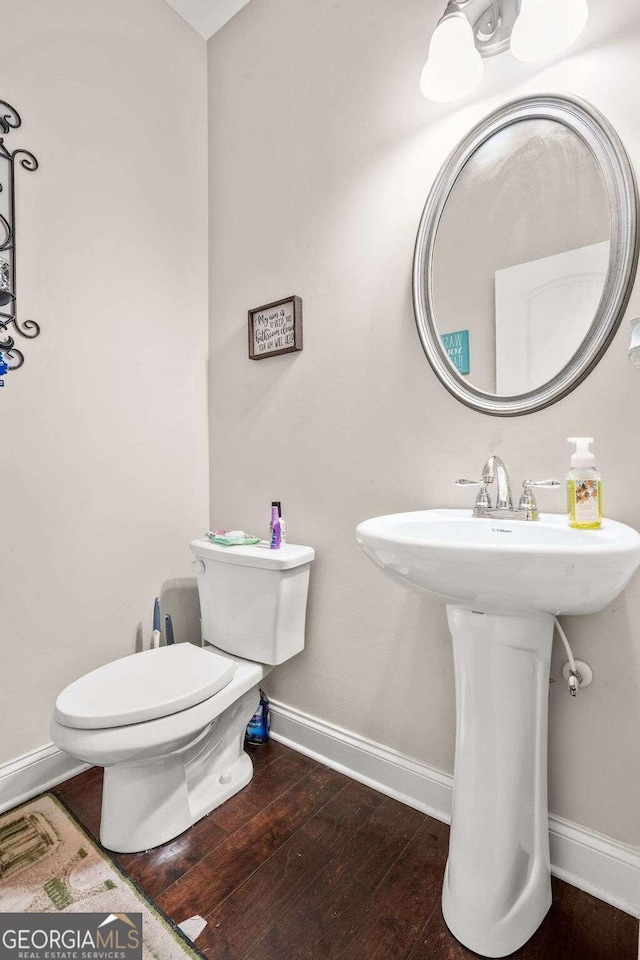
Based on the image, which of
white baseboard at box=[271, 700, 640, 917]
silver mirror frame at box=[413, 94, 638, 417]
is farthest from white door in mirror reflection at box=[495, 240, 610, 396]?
white baseboard at box=[271, 700, 640, 917]

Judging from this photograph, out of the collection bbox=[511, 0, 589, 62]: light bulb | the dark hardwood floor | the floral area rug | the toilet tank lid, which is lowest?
the dark hardwood floor

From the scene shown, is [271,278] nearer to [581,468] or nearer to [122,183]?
[122,183]

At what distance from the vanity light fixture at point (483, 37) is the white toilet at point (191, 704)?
131 centimetres

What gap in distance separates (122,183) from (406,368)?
1173mm

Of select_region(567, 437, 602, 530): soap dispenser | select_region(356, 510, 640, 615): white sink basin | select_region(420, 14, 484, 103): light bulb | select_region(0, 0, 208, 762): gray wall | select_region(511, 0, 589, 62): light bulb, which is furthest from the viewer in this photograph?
select_region(0, 0, 208, 762): gray wall

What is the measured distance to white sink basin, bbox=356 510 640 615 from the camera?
71cm

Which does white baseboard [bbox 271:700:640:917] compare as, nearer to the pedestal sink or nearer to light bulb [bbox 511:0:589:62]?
the pedestal sink

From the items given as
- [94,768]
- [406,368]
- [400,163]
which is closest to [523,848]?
[406,368]

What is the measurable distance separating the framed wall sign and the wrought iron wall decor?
722 mm

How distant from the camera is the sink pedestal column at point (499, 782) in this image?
94 cm

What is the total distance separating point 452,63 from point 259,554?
137 cm

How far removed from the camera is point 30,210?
1402mm

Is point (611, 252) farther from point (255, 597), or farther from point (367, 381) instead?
point (255, 597)

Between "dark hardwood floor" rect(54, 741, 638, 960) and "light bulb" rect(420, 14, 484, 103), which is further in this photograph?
"light bulb" rect(420, 14, 484, 103)
